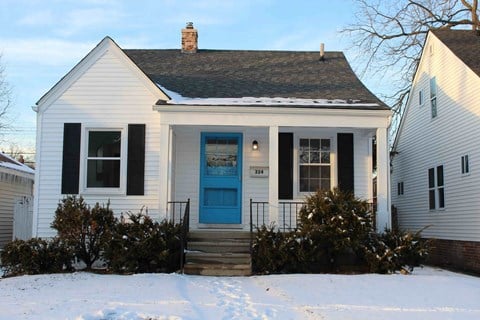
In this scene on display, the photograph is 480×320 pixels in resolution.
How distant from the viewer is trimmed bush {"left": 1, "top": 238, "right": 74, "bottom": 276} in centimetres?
955

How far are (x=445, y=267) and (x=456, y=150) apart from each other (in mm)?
3048

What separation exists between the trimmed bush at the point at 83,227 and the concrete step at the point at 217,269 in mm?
1689

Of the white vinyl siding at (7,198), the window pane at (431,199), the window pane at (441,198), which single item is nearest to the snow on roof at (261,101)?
the window pane at (441,198)

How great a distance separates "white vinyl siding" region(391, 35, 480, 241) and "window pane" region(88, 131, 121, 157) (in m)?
8.41

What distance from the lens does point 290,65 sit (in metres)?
14.2

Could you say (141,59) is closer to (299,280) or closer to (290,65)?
(290,65)

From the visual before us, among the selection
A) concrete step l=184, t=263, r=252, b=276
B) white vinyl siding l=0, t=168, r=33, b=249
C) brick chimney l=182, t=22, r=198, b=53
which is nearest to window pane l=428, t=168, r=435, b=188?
concrete step l=184, t=263, r=252, b=276

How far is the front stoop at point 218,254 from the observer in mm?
9859

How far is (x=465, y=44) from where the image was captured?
14312 millimetres

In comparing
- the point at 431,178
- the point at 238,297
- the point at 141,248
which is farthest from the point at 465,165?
the point at 141,248

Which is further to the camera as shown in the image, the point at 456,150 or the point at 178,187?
the point at 456,150

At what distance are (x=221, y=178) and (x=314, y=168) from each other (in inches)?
88.3

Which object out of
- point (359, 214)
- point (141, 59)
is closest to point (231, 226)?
point (359, 214)

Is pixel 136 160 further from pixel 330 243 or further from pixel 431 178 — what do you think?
pixel 431 178
